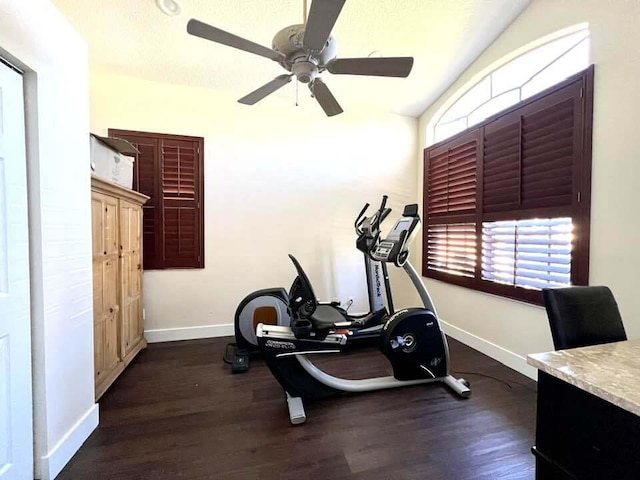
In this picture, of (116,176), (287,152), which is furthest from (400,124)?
(116,176)

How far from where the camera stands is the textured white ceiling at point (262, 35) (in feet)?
7.48

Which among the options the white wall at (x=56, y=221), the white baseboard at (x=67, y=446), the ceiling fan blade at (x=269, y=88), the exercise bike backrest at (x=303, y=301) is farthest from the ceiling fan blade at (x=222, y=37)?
the white baseboard at (x=67, y=446)

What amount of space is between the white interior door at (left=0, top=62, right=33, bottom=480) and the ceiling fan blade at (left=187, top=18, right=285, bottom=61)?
0.84 meters

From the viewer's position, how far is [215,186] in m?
3.49

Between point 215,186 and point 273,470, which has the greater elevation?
point 215,186

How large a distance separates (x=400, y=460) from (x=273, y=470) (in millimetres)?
705

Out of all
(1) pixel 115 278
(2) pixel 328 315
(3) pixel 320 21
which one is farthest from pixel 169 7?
(2) pixel 328 315

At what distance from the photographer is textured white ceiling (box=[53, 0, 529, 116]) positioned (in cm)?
228

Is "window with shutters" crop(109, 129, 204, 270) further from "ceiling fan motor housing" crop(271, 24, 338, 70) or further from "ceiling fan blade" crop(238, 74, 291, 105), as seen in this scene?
"ceiling fan motor housing" crop(271, 24, 338, 70)

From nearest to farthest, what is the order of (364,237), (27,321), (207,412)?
1. (27,321)
2. (207,412)
3. (364,237)

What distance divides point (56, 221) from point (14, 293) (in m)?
0.40

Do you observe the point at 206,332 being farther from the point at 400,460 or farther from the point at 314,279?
the point at 400,460

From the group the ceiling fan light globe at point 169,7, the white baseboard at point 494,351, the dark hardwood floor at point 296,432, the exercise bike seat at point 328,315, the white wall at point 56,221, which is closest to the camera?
the white wall at point 56,221

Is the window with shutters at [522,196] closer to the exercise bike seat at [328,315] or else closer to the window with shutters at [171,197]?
the exercise bike seat at [328,315]
